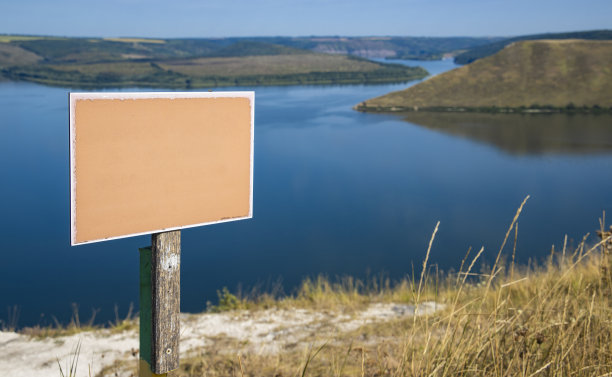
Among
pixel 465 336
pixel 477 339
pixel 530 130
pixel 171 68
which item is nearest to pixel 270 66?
pixel 171 68

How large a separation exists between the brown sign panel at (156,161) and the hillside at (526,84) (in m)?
39.3

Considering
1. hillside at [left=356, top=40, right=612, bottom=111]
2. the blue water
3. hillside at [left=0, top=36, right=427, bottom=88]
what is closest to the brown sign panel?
the blue water

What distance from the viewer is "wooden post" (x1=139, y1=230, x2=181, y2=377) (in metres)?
1.55

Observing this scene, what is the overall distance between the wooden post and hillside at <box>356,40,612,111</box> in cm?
3935

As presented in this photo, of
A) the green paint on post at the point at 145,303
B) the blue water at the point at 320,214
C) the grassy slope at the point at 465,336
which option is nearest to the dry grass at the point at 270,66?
the blue water at the point at 320,214

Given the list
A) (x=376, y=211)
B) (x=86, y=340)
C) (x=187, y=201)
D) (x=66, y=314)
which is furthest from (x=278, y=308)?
(x=376, y=211)

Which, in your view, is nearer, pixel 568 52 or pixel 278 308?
pixel 278 308

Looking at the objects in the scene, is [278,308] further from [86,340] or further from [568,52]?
A: [568,52]

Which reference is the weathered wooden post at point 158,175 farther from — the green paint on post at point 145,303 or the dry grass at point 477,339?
the dry grass at point 477,339

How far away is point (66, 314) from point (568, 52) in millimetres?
42288

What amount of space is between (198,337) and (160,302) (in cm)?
289

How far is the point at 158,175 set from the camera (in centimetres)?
147

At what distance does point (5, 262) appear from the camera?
46.7 ft

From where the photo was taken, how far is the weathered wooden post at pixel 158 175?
136 centimetres
